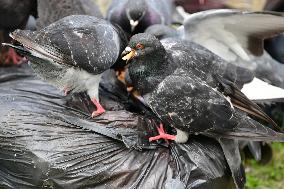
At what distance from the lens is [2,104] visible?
2.71 metres

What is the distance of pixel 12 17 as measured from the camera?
3299 mm

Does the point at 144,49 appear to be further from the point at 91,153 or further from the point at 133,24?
the point at 133,24

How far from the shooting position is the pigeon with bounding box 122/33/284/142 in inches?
98.5

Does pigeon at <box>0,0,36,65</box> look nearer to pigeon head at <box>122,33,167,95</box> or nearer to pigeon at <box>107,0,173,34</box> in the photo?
pigeon at <box>107,0,173,34</box>

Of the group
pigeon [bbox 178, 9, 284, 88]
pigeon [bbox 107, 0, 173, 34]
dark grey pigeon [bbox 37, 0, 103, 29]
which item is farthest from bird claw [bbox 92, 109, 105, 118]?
pigeon [bbox 107, 0, 173, 34]

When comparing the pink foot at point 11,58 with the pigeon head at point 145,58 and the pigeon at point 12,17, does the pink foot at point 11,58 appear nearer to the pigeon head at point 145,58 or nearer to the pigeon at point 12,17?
the pigeon at point 12,17

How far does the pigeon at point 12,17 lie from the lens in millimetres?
3257

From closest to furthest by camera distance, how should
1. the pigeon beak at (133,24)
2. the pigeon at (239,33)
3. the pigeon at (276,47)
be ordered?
1. the pigeon at (239,33)
2. the pigeon at (276,47)
3. the pigeon beak at (133,24)

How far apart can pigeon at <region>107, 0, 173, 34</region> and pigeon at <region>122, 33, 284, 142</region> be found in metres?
1.48

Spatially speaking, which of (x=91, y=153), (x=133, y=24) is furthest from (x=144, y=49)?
(x=133, y=24)

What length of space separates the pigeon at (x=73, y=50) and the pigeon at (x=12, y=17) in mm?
758

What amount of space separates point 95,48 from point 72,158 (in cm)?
56

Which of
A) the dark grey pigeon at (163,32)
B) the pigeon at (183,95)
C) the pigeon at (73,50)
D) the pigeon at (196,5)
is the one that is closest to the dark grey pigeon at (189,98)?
the pigeon at (183,95)

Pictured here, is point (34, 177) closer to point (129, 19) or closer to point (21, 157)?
point (21, 157)
